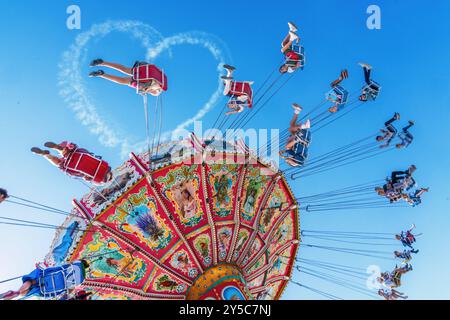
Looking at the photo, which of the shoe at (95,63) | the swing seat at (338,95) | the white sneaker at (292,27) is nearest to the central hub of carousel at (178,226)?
the shoe at (95,63)

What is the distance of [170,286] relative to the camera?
9.86m

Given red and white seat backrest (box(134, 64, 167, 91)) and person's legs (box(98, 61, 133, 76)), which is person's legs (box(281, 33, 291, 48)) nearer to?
red and white seat backrest (box(134, 64, 167, 91))

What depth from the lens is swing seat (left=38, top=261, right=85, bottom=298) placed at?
7.64 metres

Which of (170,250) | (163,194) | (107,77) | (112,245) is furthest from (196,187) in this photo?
(107,77)

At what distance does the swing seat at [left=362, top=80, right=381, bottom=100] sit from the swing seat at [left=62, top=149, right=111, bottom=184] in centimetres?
905

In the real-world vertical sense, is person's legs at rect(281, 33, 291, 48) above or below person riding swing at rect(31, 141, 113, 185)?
above

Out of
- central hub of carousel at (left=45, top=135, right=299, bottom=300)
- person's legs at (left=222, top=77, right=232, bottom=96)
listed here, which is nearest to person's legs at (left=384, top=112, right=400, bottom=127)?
central hub of carousel at (left=45, top=135, right=299, bottom=300)

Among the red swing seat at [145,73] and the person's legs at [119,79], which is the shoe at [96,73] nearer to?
the person's legs at [119,79]

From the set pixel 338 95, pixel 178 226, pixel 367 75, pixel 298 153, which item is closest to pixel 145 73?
pixel 178 226

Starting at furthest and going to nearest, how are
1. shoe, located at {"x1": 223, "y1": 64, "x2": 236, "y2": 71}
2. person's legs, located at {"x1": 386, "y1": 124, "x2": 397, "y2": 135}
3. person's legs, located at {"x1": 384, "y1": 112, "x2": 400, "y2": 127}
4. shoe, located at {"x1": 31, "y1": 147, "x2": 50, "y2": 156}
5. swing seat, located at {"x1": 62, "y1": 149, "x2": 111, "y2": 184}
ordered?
person's legs, located at {"x1": 386, "y1": 124, "x2": 397, "y2": 135} < person's legs, located at {"x1": 384, "y1": 112, "x2": 400, "y2": 127} < shoe, located at {"x1": 223, "y1": 64, "x2": 236, "y2": 71} < swing seat, located at {"x1": 62, "y1": 149, "x2": 111, "y2": 184} < shoe, located at {"x1": 31, "y1": 147, "x2": 50, "y2": 156}
